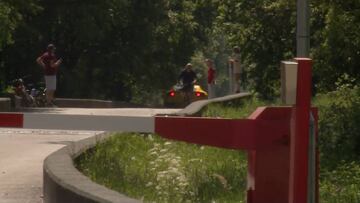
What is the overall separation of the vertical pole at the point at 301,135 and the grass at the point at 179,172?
1.95 meters

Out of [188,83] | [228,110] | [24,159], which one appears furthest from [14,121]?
[188,83]

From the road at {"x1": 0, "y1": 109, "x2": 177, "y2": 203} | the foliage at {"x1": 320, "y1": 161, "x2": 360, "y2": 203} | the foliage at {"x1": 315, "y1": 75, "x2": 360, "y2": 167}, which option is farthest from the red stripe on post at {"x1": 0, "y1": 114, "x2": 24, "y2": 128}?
the foliage at {"x1": 315, "y1": 75, "x2": 360, "y2": 167}

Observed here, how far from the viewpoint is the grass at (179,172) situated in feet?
30.2

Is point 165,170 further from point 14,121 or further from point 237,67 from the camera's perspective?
point 237,67

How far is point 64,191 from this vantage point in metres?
8.43

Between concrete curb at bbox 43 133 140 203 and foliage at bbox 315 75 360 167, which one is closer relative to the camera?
concrete curb at bbox 43 133 140 203

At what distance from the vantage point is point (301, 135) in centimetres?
668

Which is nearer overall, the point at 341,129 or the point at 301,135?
the point at 301,135

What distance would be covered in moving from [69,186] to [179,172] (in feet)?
7.31

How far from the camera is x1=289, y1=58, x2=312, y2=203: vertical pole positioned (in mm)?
6609

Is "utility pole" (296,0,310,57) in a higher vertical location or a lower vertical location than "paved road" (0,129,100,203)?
higher

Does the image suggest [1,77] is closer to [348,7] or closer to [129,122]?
[348,7]

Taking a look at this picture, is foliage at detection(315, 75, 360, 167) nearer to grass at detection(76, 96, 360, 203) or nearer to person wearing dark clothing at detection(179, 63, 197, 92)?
grass at detection(76, 96, 360, 203)

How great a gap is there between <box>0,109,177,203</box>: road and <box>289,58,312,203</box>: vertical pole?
4.28 m
